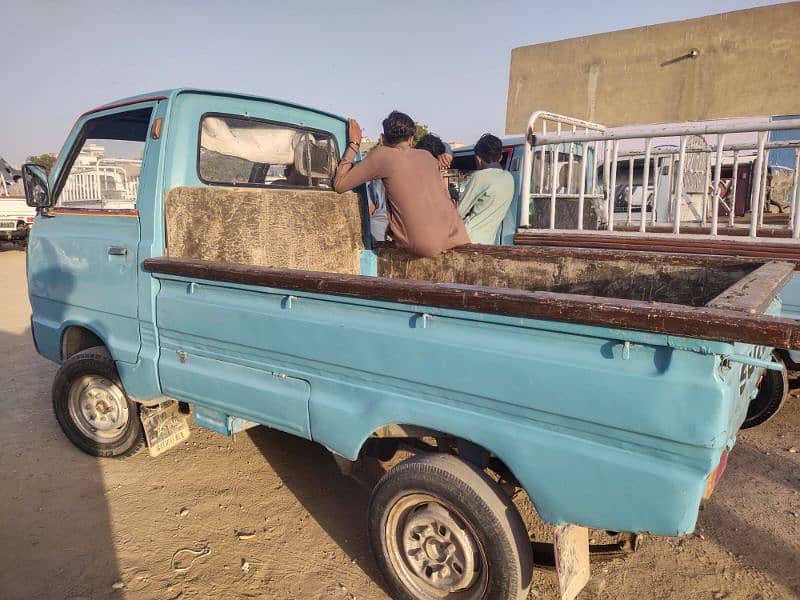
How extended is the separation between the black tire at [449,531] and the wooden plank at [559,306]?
650 millimetres

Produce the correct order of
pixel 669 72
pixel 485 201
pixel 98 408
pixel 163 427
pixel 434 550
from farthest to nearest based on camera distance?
pixel 669 72 < pixel 485 201 < pixel 98 408 < pixel 163 427 < pixel 434 550

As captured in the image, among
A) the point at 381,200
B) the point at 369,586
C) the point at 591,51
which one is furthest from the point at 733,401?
the point at 591,51

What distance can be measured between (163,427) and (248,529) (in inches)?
34.9

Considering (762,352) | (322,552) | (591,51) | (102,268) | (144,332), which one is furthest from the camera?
(591,51)

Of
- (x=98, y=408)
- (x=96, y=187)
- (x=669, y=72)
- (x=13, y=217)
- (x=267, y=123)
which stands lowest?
(x=98, y=408)

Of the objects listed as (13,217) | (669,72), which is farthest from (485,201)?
Result: (13,217)

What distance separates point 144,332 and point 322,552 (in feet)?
4.82

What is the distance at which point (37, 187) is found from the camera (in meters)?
3.60

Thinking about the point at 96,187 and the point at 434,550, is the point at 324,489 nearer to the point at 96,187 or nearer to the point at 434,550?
the point at 434,550

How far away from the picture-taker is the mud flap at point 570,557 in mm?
1948

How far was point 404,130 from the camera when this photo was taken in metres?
3.40

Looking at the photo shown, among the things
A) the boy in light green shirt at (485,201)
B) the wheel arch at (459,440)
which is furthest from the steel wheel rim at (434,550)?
the boy in light green shirt at (485,201)

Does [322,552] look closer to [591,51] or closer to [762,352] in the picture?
[762,352]

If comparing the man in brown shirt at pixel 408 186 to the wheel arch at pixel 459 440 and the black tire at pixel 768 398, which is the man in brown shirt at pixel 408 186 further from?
the black tire at pixel 768 398
